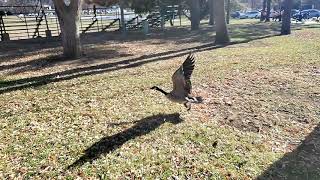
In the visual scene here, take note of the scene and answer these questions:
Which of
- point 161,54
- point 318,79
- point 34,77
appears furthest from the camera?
point 161,54

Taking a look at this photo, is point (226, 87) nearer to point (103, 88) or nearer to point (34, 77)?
point (103, 88)

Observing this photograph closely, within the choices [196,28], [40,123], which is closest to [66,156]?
[40,123]

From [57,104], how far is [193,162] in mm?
3910

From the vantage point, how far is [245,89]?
8.91 metres

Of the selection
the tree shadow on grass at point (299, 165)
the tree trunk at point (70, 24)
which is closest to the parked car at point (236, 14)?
the tree trunk at point (70, 24)

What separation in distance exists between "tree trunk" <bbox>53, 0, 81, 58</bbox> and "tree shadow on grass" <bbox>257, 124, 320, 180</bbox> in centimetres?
969

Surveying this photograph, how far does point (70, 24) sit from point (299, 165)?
1010 cm

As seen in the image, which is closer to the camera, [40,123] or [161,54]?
[40,123]

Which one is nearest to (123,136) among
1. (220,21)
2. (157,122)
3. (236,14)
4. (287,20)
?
(157,122)

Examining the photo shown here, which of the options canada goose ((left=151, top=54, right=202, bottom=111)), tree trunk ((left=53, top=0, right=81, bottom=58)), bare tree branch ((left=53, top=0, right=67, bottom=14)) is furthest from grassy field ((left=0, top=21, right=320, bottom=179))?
bare tree branch ((left=53, top=0, right=67, bottom=14))

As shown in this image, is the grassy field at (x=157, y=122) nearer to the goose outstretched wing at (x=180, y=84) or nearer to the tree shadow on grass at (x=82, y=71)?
the tree shadow on grass at (x=82, y=71)

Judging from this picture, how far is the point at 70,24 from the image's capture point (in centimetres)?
1305

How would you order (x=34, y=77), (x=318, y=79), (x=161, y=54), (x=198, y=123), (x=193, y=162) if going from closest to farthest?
(x=193, y=162)
(x=198, y=123)
(x=318, y=79)
(x=34, y=77)
(x=161, y=54)

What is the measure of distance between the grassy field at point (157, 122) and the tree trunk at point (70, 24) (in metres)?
1.33
